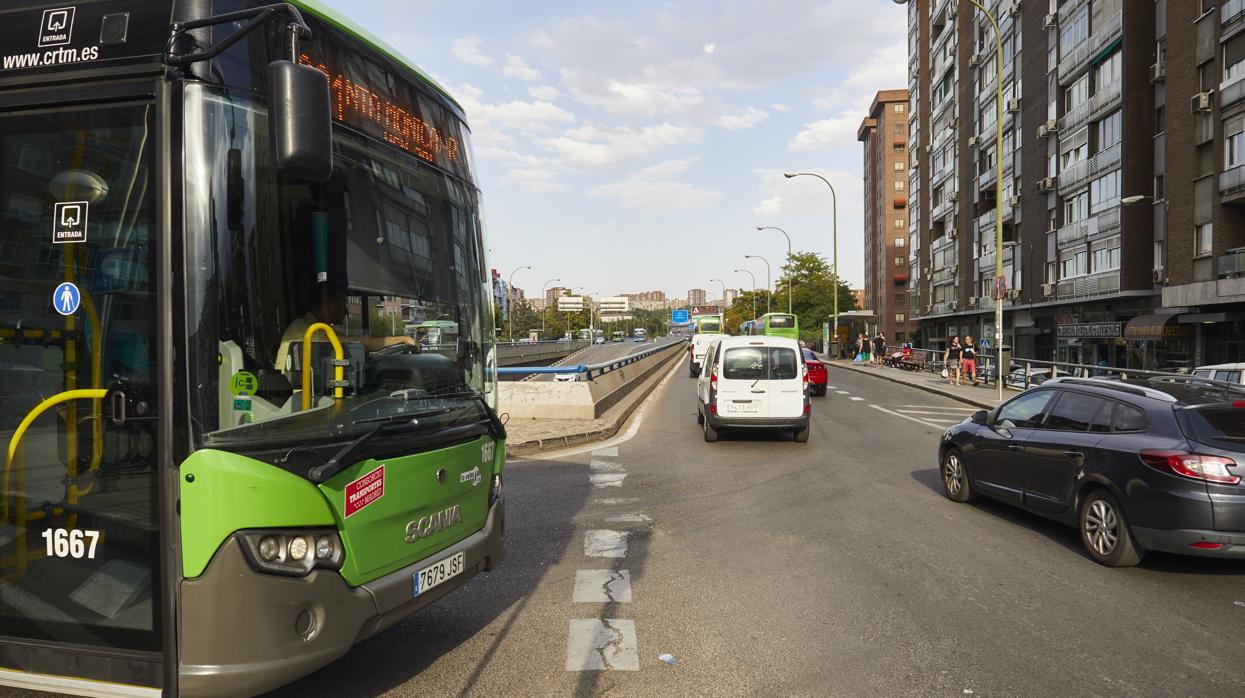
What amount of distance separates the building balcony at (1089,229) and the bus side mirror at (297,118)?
40.6m

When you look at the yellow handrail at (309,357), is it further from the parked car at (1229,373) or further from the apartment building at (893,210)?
the apartment building at (893,210)

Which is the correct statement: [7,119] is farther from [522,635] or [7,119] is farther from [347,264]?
[522,635]

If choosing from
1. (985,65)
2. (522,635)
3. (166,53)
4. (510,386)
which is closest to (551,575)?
(522,635)

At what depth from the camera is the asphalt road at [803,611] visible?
4047 millimetres

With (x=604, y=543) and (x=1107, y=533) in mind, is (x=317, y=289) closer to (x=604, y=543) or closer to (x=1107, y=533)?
(x=604, y=543)

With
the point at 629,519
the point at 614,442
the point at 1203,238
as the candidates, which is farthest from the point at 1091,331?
the point at 629,519

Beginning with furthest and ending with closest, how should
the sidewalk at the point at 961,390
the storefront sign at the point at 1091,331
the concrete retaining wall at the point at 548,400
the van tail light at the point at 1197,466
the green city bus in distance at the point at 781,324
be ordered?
the green city bus in distance at the point at 781,324 < the storefront sign at the point at 1091,331 < the sidewalk at the point at 961,390 < the concrete retaining wall at the point at 548,400 < the van tail light at the point at 1197,466

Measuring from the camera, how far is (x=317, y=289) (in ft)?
11.8

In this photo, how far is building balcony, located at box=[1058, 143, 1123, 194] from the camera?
118ft

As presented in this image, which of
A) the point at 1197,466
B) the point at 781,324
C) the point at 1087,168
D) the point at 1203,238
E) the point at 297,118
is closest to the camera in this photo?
the point at 297,118

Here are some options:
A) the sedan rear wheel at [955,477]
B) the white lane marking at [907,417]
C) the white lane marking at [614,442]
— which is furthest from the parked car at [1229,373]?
the white lane marking at [614,442]

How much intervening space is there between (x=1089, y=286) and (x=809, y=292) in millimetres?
35056

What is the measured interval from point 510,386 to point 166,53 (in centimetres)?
1345

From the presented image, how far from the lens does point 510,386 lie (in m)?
16.5
